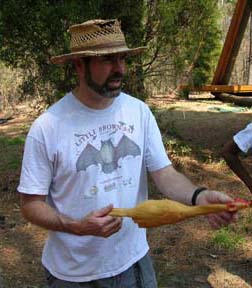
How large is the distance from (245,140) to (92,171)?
1457mm

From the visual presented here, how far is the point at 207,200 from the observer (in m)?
2.37

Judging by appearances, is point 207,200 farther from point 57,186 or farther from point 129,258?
point 57,186

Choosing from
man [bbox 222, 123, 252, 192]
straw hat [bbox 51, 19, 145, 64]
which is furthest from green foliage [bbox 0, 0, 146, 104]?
straw hat [bbox 51, 19, 145, 64]

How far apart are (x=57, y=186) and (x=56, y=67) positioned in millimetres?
4014

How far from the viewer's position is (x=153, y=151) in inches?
102

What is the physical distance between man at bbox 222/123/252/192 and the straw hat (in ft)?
4.16

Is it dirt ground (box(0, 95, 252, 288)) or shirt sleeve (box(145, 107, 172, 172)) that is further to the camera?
dirt ground (box(0, 95, 252, 288))

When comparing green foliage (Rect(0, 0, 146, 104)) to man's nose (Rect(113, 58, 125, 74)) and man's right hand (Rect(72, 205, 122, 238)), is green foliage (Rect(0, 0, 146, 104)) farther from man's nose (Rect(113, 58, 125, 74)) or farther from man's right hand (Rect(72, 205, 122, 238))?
man's right hand (Rect(72, 205, 122, 238))

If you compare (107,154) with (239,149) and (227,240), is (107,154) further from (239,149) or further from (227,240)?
(227,240)

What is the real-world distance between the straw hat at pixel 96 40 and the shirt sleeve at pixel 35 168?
1.35 feet

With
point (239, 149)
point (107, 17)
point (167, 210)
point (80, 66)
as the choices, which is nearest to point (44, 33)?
point (107, 17)

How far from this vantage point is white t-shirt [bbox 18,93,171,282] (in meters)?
2.32

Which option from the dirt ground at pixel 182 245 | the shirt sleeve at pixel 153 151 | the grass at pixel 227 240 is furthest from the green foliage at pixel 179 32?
the shirt sleeve at pixel 153 151

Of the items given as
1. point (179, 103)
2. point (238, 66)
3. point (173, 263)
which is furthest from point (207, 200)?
point (238, 66)
